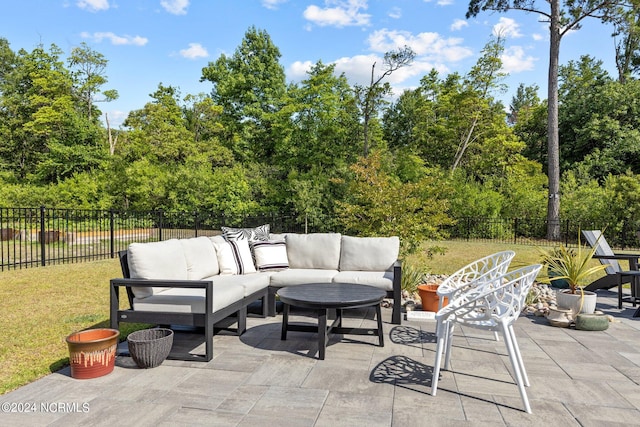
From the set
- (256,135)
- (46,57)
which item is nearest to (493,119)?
(256,135)

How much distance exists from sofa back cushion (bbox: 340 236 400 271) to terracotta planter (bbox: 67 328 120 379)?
290 cm

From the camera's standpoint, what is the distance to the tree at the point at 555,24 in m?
13.4

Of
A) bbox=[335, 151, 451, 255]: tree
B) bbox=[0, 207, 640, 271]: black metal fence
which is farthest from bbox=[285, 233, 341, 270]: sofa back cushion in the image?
bbox=[0, 207, 640, 271]: black metal fence

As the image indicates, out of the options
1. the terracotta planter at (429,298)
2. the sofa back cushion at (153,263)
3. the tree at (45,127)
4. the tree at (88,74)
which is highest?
the tree at (88,74)

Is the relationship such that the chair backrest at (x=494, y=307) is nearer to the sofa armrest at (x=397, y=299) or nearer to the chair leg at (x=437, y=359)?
the chair leg at (x=437, y=359)

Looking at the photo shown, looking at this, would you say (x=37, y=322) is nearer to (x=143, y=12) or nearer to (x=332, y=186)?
(x=143, y=12)

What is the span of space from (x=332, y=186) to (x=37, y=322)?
43.1ft

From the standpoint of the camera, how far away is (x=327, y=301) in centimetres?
333

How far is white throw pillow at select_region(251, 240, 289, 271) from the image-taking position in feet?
16.8

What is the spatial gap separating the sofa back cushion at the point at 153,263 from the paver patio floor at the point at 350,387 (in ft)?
2.03

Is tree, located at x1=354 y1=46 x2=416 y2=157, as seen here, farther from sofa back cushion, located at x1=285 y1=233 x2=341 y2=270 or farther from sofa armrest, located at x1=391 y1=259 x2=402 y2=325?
sofa armrest, located at x1=391 y1=259 x2=402 y2=325

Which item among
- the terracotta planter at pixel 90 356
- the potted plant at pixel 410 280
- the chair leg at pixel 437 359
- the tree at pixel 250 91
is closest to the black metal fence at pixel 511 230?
the potted plant at pixel 410 280

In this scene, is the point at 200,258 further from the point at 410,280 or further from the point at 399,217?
the point at 399,217

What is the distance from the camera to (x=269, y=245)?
5273 mm
